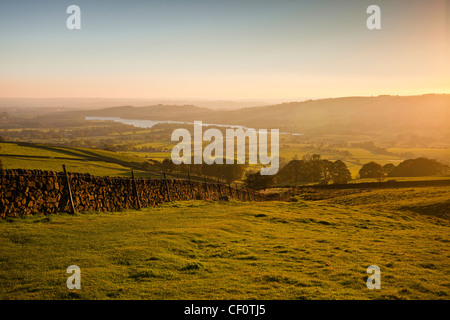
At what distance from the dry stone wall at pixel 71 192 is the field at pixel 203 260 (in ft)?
3.34

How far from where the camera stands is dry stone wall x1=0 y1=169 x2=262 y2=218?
15258mm

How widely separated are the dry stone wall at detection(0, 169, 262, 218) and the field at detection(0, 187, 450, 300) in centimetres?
102

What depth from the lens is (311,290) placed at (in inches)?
332

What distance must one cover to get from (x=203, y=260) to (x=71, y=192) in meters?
11.1

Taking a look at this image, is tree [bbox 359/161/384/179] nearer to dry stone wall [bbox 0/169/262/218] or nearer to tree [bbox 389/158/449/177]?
tree [bbox 389/158/449/177]

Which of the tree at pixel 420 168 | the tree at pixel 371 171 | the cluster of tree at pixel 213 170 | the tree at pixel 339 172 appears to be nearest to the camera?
the tree at pixel 420 168

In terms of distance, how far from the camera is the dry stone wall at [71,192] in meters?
15.3

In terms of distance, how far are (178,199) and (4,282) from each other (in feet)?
74.7

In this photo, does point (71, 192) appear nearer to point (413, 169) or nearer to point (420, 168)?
point (413, 169)

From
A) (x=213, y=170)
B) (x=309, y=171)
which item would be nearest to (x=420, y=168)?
(x=309, y=171)
